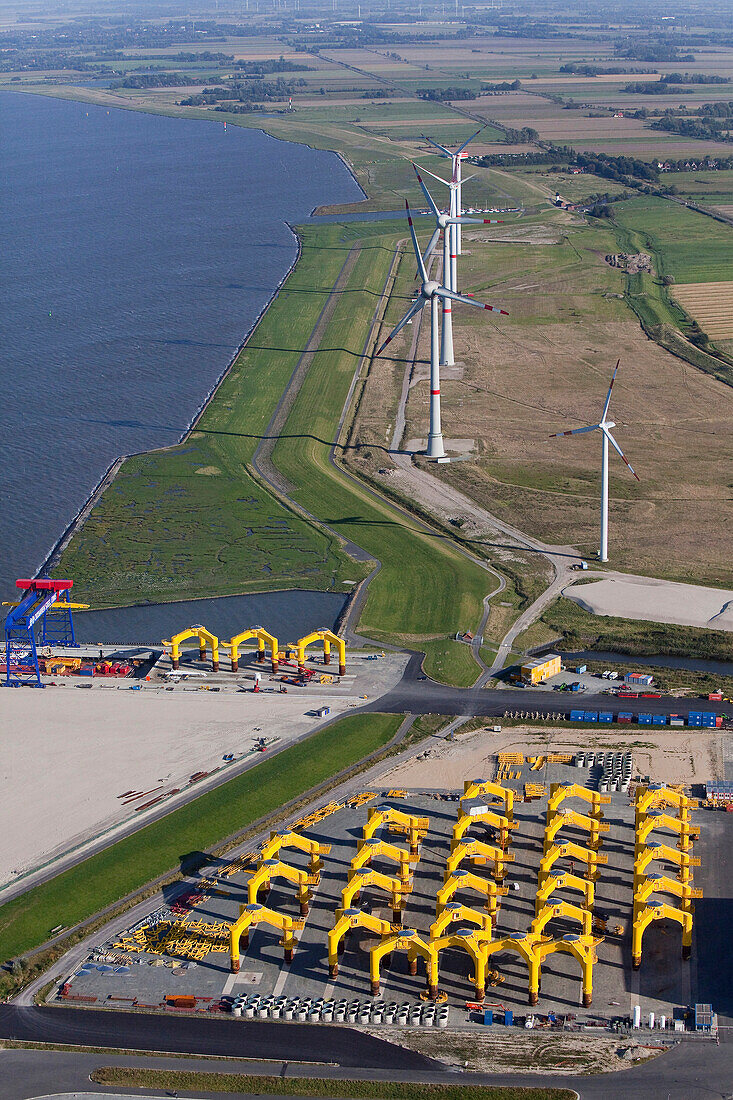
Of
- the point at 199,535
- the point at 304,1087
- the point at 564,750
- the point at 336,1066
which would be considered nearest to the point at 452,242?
the point at 199,535

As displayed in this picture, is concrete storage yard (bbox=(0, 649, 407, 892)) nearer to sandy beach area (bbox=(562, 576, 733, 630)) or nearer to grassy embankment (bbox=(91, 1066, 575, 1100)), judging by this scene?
grassy embankment (bbox=(91, 1066, 575, 1100))

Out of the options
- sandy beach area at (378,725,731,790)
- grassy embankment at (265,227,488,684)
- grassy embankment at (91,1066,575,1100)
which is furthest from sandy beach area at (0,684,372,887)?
grassy embankment at (91,1066,575,1100)

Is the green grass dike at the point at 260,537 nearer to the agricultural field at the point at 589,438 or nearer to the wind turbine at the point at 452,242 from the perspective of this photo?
the agricultural field at the point at 589,438

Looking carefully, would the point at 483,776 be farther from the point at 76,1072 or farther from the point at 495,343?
the point at 495,343

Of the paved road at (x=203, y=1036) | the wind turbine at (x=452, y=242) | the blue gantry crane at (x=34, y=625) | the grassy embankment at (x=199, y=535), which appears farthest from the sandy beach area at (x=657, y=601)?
the wind turbine at (x=452, y=242)

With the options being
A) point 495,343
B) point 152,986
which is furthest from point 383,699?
point 495,343
